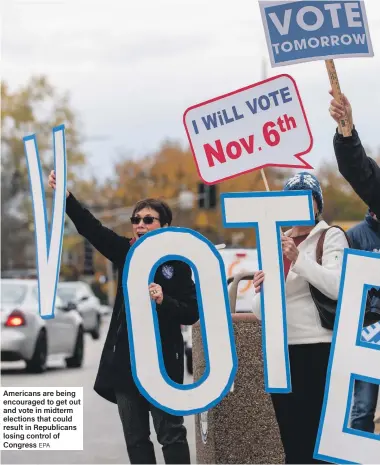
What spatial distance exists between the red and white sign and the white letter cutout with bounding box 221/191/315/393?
0.28 meters

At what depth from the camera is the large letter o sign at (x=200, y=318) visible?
573cm

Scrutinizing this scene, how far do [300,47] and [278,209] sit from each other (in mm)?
823

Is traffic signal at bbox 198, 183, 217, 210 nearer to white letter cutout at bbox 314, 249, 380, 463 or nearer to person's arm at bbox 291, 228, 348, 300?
person's arm at bbox 291, 228, 348, 300

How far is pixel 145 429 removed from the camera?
20.2 feet

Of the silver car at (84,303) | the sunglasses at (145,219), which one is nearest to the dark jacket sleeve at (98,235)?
the sunglasses at (145,219)

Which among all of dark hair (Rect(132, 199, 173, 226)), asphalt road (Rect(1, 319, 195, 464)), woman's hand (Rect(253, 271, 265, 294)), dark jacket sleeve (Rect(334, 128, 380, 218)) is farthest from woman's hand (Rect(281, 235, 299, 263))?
asphalt road (Rect(1, 319, 195, 464))

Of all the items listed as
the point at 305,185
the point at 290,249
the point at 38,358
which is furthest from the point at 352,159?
the point at 38,358

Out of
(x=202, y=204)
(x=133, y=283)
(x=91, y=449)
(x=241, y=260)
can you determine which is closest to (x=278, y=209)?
(x=133, y=283)

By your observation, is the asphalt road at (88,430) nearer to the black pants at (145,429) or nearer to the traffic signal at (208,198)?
the black pants at (145,429)

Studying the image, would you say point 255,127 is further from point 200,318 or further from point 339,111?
point 200,318

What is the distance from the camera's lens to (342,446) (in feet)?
18.6

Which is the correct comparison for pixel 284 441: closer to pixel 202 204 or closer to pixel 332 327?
pixel 332 327

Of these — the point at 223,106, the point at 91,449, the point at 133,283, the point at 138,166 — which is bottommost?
the point at 91,449

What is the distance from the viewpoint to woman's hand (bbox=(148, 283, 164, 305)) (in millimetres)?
5838
